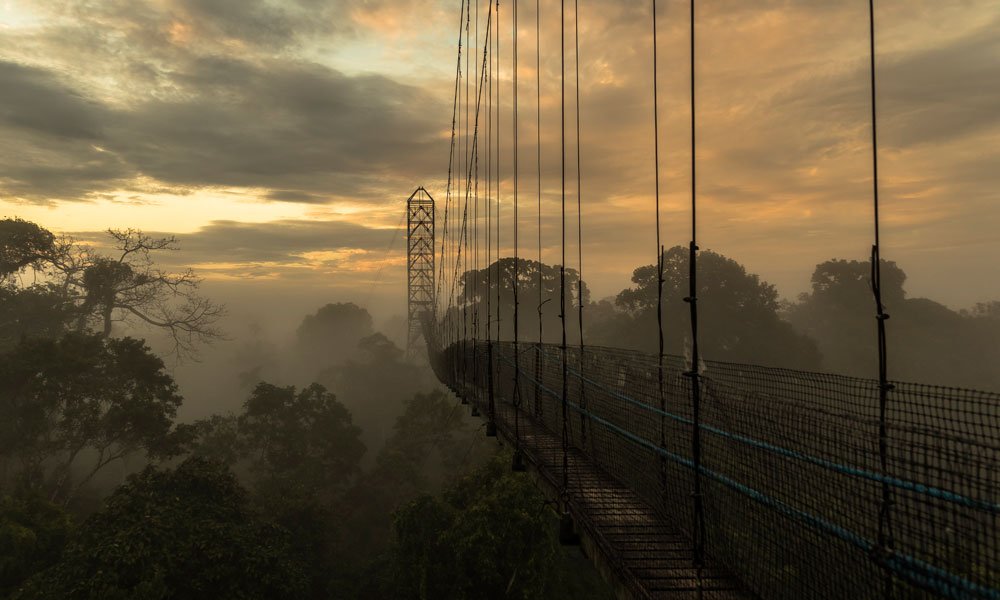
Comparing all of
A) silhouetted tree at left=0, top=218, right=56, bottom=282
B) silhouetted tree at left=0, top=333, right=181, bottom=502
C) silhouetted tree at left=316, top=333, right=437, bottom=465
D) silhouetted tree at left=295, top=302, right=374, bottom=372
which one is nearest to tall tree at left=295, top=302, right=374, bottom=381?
silhouetted tree at left=295, top=302, right=374, bottom=372

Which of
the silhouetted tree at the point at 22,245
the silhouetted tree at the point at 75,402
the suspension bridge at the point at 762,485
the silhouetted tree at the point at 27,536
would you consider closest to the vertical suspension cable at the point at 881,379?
the suspension bridge at the point at 762,485

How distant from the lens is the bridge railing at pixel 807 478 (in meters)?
2.02

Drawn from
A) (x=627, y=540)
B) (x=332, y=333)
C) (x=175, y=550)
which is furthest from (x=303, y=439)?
(x=332, y=333)

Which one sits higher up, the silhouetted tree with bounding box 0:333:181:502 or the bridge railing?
the bridge railing

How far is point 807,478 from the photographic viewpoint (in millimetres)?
2844

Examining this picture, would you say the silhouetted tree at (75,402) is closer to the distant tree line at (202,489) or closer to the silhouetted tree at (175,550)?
the distant tree line at (202,489)

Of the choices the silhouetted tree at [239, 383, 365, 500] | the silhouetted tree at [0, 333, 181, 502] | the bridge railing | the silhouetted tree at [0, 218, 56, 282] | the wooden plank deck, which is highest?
the silhouetted tree at [0, 218, 56, 282]

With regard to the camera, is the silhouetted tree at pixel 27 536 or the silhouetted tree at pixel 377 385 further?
the silhouetted tree at pixel 377 385

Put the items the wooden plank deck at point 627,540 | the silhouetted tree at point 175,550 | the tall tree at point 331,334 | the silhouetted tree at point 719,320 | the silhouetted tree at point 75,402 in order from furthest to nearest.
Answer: the tall tree at point 331,334, the silhouetted tree at point 719,320, the silhouetted tree at point 75,402, the silhouetted tree at point 175,550, the wooden plank deck at point 627,540

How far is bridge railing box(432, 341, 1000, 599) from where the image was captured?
2020 mm

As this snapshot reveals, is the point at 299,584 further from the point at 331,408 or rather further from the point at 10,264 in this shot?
the point at 10,264

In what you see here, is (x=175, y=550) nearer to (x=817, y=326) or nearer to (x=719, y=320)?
(x=719, y=320)

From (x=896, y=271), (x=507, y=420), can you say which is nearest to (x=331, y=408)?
(x=507, y=420)

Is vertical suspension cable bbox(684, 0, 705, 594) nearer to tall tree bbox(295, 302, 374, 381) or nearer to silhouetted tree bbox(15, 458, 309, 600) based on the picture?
silhouetted tree bbox(15, 458, 309, 600)
